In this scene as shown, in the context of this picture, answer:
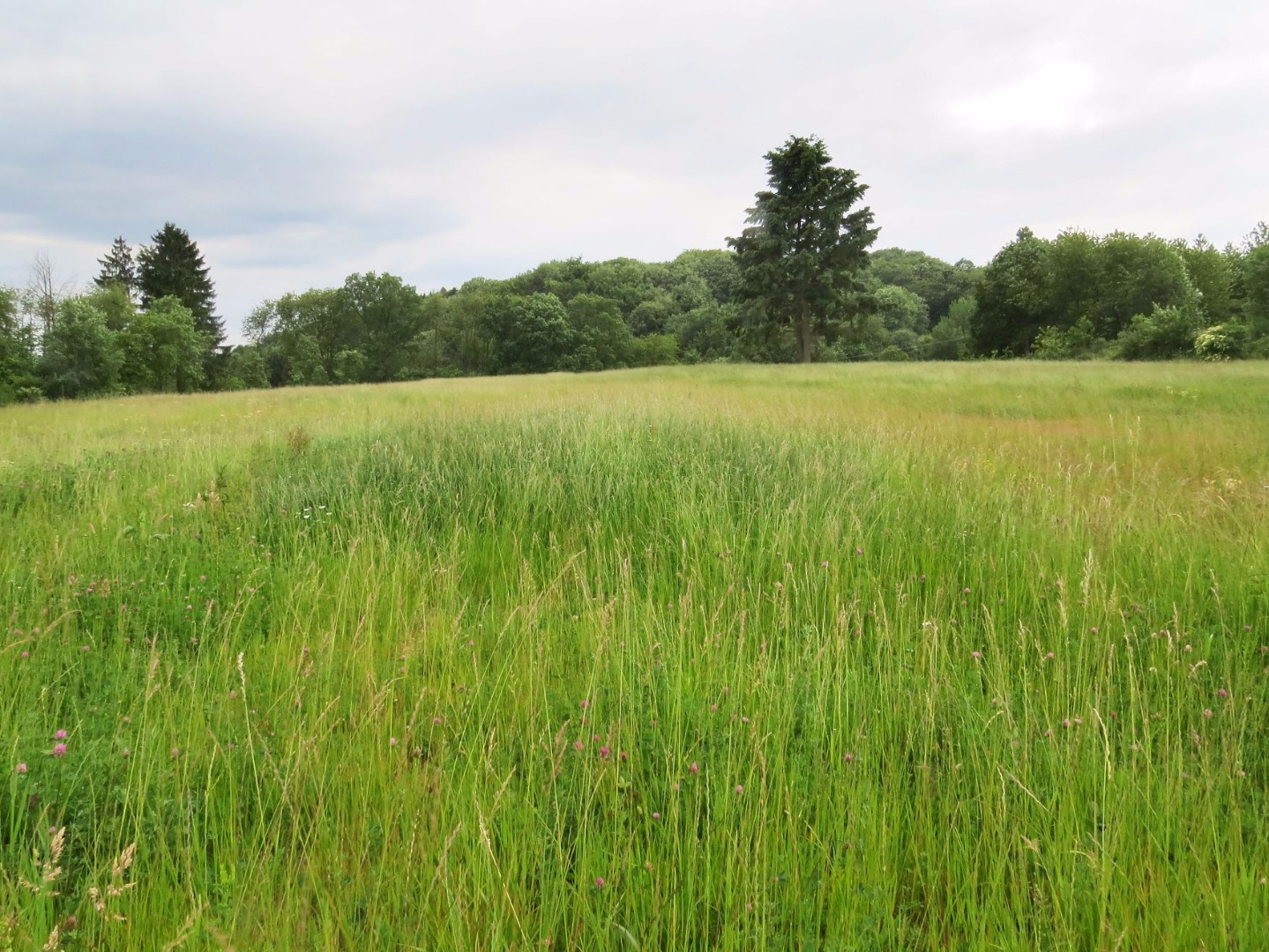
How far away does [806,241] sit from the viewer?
3188 centimetres

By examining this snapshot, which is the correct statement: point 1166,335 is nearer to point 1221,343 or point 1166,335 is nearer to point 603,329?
point 1221,343

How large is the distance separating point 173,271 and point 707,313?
157 ft

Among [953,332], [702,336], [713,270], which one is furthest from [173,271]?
[953,332]

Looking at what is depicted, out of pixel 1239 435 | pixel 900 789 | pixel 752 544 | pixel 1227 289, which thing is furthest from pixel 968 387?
pixel 1227 289

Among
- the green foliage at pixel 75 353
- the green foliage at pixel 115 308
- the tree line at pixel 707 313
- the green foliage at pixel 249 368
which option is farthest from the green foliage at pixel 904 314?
the green foliage at pixel 75 353

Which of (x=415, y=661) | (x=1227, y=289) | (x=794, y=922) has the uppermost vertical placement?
(x=1227, y=289)

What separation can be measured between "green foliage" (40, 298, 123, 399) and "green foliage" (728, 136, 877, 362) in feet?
108

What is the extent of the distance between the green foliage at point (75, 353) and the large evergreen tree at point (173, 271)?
1666 centimetres

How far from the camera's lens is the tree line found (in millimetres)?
31719

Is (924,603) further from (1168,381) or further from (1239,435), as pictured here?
(1168,381)

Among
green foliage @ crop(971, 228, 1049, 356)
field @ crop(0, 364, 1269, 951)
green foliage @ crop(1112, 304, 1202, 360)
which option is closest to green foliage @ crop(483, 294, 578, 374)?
green foliage @ crop(971, 228, 1049, 356)

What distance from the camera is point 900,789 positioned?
190cm

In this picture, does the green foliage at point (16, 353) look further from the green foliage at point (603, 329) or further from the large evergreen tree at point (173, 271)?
the green foliage at point (603, 329)

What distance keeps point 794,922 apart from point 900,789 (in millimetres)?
608
